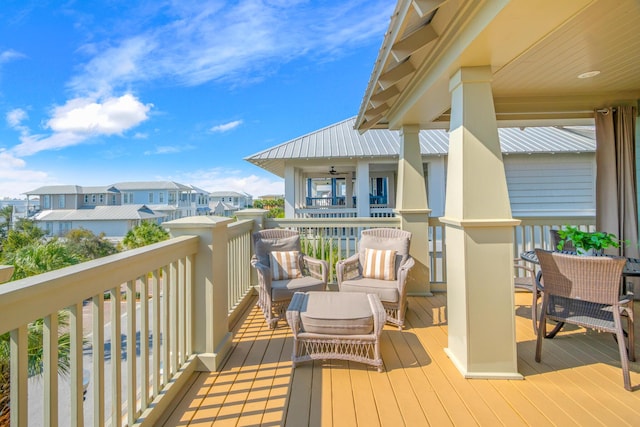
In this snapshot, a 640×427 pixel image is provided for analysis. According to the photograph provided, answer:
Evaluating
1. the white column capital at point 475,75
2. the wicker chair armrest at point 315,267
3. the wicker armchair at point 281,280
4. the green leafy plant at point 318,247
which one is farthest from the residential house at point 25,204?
the white column capital at point 475,75

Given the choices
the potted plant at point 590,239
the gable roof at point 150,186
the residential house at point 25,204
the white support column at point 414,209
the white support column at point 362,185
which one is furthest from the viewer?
the gable roof at point 150,186

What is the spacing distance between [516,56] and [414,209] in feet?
7.77

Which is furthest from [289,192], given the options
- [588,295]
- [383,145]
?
[588,295]

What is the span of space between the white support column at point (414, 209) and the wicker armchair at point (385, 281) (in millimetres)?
563

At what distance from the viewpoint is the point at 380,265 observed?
3.70 meters

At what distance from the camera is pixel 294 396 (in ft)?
7.16

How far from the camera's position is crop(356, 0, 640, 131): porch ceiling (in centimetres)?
203

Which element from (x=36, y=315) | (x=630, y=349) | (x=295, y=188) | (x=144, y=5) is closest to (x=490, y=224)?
(x=630, y=349)

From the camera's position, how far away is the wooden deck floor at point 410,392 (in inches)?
76.7

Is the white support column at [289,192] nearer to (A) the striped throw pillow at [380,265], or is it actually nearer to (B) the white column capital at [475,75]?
(A) the striped throw pillow at [380,265]

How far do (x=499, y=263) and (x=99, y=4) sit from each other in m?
13.0

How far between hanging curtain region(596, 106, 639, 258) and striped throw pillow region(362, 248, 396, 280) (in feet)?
9.34

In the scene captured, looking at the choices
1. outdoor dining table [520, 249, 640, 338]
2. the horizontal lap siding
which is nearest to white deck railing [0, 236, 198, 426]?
outdoor dining table [520, 249, 640, 338]

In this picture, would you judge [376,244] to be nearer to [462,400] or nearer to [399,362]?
[399,362]
